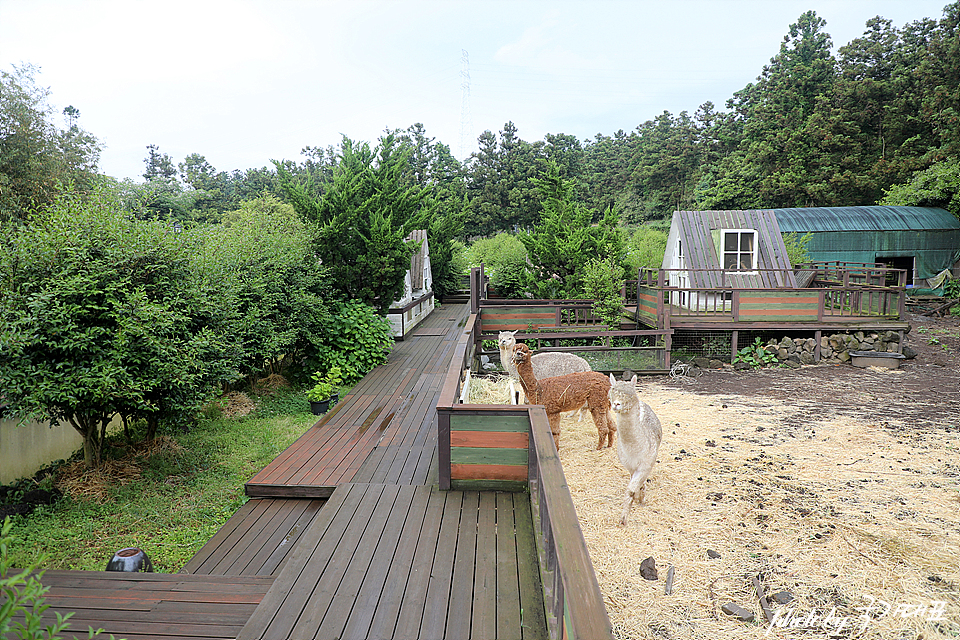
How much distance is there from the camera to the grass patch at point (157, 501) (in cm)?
471

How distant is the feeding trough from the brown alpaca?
27.9 ft

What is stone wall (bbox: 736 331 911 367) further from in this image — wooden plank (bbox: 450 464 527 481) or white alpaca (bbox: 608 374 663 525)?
wooden plank (bbox: 450 464 527 481)

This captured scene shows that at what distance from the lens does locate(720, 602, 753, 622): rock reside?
3825 mm

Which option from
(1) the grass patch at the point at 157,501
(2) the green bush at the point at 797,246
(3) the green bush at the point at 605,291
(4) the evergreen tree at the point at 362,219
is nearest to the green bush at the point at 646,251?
(3) the green bush at the point at 605,291

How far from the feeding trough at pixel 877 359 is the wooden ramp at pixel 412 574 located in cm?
1076

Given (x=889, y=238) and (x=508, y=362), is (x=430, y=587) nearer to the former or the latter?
(x=508, y=362)

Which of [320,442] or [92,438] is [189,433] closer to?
[92,438]

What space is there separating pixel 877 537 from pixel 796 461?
1927 millimetres

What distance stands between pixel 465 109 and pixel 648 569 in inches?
1718

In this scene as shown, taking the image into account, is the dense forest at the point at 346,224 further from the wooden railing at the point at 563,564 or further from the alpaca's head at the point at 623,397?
the alpaca's head at the point at 623,397

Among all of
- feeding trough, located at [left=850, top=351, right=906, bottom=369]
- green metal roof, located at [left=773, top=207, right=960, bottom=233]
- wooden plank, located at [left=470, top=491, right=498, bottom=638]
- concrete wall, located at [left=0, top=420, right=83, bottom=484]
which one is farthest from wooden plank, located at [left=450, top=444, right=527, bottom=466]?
green metal roof, located at [left=773, top=207, right=960, bottom=233]

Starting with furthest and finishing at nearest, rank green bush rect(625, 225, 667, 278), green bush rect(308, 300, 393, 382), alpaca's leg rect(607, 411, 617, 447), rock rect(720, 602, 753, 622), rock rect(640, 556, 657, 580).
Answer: green bush rect(625, 225, 667, 278) → green bush rect(308, 300, 393, 382) → alpaca's leg rect(607, 411, 617, 447) → rock rect(640, 556, 657, 580) → rock rect(720, 602, 753, 622)

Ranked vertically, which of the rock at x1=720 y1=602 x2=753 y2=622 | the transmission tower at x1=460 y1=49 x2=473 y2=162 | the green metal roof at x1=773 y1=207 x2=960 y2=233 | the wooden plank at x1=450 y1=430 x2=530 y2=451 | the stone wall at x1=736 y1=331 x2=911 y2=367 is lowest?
the rock at x1=720 y1=602 x2=753 y2=622

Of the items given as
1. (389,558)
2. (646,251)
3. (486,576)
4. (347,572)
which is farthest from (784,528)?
(646,251)
